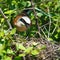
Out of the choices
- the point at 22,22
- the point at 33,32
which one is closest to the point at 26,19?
the point at 22,22

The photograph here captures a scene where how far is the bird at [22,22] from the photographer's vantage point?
7.98ft

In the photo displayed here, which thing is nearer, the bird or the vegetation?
the vegetation

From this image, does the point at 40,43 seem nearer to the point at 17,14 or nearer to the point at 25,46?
the point at 25,46

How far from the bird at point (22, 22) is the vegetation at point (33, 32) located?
2.1 inches

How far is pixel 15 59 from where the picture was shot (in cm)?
217

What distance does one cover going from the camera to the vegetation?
2.17 meters

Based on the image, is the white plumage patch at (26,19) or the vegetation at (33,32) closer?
the vegetation at (33,32)

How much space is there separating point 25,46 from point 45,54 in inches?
7.2

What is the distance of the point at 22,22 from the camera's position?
2445 mm

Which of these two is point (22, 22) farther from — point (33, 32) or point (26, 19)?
point (33, 32)

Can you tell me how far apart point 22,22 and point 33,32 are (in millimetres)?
154

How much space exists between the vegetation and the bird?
5cm

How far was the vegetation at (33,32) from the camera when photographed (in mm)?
2166

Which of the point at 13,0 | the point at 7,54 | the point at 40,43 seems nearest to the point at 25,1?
the point at 13,0
